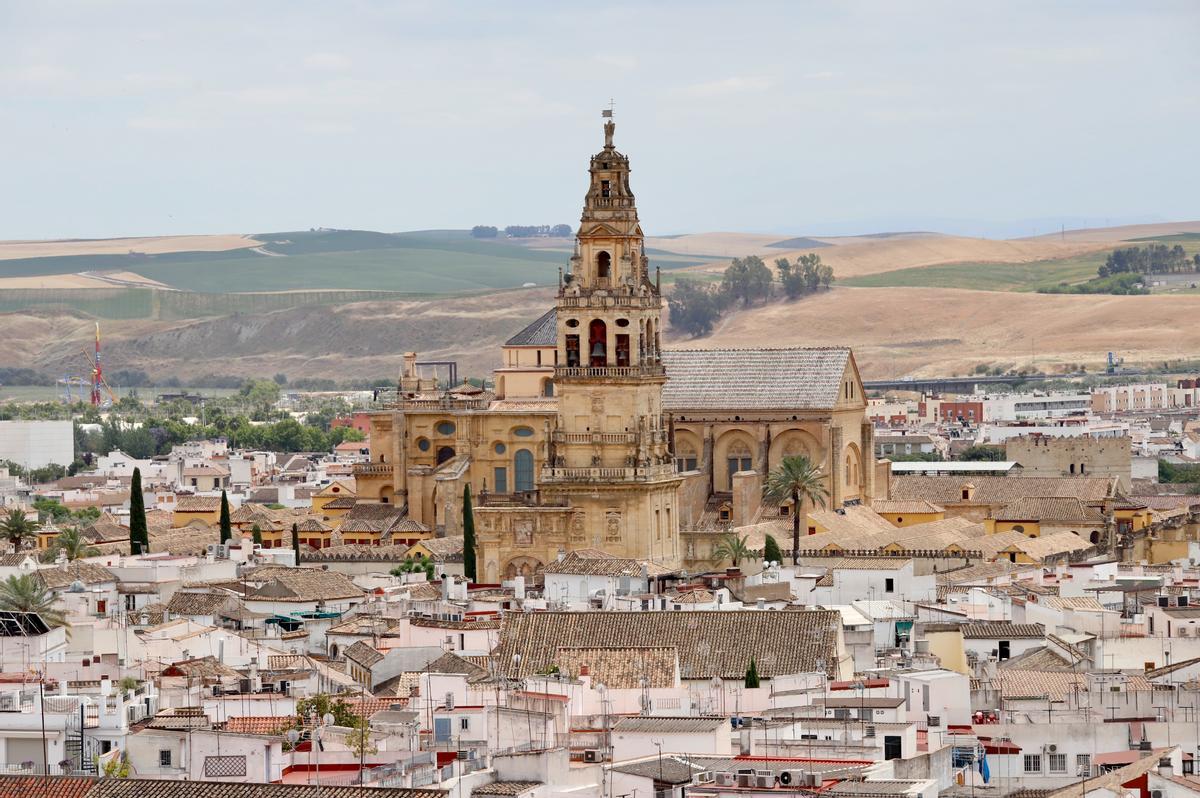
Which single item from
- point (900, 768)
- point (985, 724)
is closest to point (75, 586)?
point (985, 724)

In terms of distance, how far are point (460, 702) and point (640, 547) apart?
130ft

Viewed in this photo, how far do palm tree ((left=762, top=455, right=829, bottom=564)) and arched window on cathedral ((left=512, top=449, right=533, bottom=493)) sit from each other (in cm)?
741

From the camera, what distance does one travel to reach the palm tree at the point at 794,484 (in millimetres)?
87438

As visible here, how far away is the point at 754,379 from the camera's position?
3713 inches

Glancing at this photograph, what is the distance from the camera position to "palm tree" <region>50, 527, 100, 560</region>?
3097 inches

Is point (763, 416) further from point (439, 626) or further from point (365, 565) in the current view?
point (439, 626)

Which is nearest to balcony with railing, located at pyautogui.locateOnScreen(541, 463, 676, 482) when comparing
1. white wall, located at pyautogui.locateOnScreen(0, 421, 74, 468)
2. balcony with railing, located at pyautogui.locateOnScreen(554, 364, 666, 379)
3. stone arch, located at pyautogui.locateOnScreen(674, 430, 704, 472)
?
balcony with railing, located at pyautogui.locateOnScreen(554, 364, 666, 379)

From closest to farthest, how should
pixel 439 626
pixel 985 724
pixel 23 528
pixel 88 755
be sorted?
pixel 88 755 → pixel 985 724 → pixel 439 626 → pixel 23 528

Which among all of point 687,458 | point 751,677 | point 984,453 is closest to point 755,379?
point 687,458

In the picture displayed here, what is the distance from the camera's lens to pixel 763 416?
93.1m

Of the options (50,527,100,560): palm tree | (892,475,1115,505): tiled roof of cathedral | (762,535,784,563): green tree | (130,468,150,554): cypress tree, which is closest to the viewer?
(762,535,784,563): green tree

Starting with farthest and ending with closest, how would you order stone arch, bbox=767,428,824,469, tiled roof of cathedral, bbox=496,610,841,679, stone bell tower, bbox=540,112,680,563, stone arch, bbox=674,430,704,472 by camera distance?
stone arch, bbox=674,430,704,472
stone arch, bbox=767,428,824,469
stone bell tower, bbox=540,112,680,563
tiled roof of cathedral, bbox=496,610,841,679

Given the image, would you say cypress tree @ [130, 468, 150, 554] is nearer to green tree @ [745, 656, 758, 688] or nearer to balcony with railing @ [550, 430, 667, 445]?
balcony with railing @ [550, 430, 667, 445]

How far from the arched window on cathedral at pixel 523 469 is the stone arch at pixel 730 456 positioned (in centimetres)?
555
